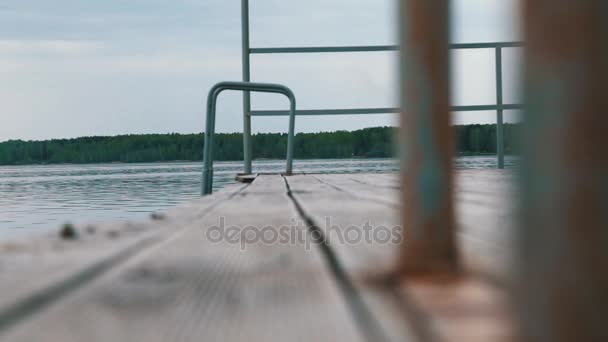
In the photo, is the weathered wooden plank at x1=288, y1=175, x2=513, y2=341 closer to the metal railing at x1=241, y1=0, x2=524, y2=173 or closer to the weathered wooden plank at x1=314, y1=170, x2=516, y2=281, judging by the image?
the weathered wooden plank at x1=314, y1=170, x2=516, y2=281

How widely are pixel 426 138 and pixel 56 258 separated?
1.59 ft

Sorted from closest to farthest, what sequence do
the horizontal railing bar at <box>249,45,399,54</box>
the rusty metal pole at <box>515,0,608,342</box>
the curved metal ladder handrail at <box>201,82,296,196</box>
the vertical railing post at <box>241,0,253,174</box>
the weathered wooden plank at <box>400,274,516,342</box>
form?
the rusty metal pole at <box>515,0,608,342</box>, the weathered wooden plank at <box>400,274,516,342</box>, the curved metal ladder handrail at <box>201,82,296,196</box>, the vertical railing post at <box>241,0,253,174</box>, the horizontal railing bar at <box>249,45,399,54</box>

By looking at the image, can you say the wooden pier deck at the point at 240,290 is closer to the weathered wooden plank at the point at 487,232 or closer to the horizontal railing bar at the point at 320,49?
the weathered wooden plank at the point at 487,232

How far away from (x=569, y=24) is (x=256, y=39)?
4.22 meters

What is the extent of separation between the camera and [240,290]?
27.8 inches

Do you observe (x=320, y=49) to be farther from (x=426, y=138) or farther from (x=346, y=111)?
(x=426, y=138)

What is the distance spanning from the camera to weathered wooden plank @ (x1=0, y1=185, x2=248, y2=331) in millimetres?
652

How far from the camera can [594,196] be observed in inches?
12.1

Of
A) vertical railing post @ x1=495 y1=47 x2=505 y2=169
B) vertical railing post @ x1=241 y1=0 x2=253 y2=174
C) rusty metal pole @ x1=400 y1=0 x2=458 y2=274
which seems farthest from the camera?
vertical railing post @ x1=495 y1=47 x2=505 y2=169

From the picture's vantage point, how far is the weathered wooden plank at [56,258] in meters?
0.65

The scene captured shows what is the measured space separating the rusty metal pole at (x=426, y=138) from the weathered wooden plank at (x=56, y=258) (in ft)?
1.11

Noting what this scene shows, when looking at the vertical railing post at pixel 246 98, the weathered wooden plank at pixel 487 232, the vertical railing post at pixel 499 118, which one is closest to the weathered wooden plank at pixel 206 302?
the weathered wooden plank at pixel 487 232

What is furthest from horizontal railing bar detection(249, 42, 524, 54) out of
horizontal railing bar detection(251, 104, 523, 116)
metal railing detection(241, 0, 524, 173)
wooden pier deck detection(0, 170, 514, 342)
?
wooden pier deck detection(0, 170, 514, 342)

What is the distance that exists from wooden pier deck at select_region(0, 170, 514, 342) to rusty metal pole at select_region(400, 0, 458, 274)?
25mm
